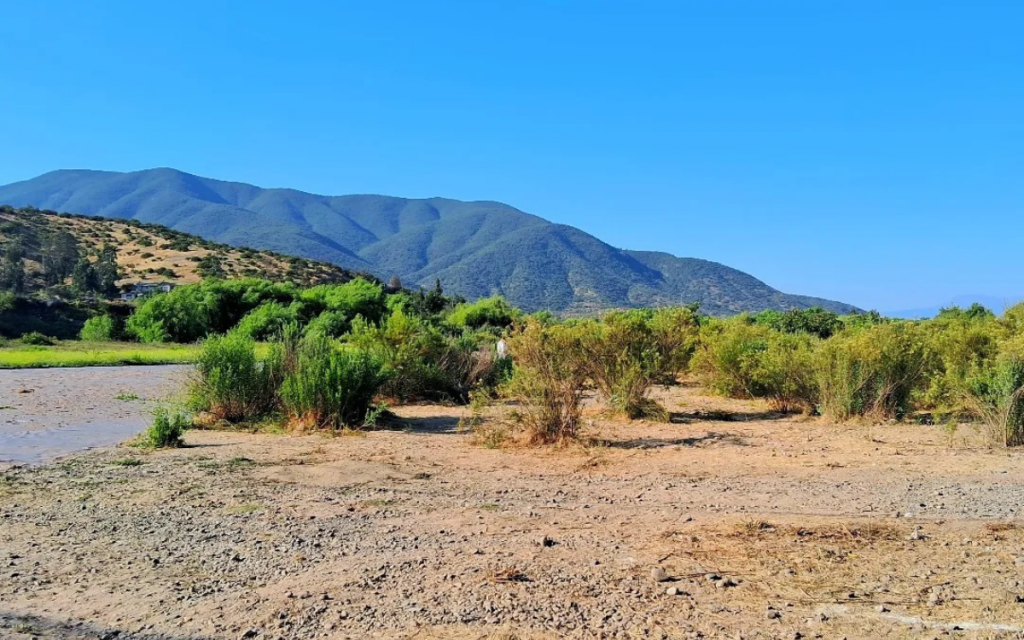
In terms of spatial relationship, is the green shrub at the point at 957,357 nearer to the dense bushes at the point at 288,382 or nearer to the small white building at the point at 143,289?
the dense bushes at the point at 288,382

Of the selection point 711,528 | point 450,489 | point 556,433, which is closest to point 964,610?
point 711,528

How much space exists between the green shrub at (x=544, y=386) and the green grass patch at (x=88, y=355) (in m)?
15.3

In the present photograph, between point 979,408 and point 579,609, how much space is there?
8.94 m

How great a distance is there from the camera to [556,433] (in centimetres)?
1179

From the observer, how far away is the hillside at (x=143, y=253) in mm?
63344

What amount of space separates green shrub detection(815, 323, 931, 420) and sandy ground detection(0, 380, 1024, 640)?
3.06 m

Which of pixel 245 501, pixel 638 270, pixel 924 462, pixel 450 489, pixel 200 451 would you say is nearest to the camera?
pixel 245 501

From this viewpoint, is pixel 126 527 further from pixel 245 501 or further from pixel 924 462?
pixel 924 462

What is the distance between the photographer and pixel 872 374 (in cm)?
1393

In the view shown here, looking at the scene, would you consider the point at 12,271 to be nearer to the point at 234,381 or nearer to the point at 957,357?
the point at 234,381

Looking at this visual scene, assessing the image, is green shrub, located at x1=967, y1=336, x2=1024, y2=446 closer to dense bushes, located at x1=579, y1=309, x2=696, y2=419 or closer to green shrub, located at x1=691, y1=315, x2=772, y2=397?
dense bushes, located at x1=579, y1=309, x2=696, y2=419

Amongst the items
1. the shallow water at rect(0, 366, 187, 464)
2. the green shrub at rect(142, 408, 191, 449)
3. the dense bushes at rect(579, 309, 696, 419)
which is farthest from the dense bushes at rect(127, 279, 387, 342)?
the green shrub at rect(142, 408, 191, 449)

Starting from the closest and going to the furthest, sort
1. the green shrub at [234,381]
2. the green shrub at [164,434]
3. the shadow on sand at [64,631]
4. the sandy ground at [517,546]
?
the shadow on sand at [64,631] → the sandy ground at [517,546] → the green shrub at [164,434] → the green shrub at [234,381]

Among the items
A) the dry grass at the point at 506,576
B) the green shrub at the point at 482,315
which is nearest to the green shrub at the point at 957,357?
the dry grass at the point at 506,576
